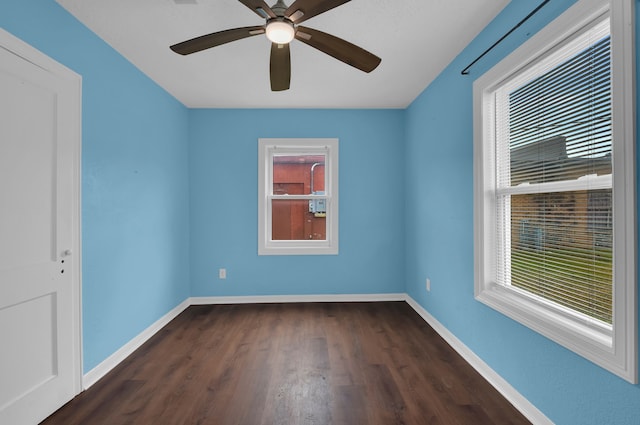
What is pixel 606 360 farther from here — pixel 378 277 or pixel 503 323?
pixel 378 277

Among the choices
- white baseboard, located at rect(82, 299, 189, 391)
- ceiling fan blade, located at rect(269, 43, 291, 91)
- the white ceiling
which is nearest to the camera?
ceiling fan blade, located at rect(269, 43, 291, 91)

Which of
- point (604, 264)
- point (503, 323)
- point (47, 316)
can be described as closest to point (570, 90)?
point (604, 264)

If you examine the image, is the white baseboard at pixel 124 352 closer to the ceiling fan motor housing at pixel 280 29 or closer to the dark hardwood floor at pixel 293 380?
the dark hardwood floor at pixel 293 380

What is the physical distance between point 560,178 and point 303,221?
2.90m

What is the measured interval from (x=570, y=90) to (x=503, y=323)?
1.43 metres

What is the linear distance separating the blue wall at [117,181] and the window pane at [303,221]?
1.35 meters

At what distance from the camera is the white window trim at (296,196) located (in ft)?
12.9

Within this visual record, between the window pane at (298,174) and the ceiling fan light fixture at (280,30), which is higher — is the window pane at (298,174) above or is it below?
below

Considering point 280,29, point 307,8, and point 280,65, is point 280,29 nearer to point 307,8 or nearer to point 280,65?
point 307,8

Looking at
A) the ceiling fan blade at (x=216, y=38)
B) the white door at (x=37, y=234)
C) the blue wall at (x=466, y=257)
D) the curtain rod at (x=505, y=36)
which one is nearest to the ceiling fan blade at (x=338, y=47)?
the ceiling fan blade at (x=216, y=38)

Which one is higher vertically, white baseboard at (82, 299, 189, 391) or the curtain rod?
the curtain rod

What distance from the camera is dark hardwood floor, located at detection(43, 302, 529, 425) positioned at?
6.01ft

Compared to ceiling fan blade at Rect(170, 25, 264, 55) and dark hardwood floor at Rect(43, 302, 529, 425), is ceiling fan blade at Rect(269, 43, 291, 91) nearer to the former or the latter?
ceiling fan blade at Rect(170, 25, 264, 55)

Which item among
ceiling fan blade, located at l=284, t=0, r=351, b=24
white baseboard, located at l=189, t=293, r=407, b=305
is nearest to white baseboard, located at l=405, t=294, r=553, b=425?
white baseboard, located at l=189, t=293, r=407, b=305
